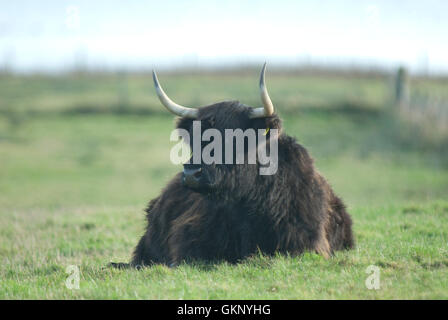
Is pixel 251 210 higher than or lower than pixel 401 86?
lower

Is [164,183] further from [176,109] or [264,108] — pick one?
[264,108]

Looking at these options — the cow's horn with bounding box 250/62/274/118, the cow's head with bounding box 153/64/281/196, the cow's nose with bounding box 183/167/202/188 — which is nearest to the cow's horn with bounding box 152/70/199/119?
the cow's head with bounding box 153/64/281/196

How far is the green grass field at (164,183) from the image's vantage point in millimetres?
5645

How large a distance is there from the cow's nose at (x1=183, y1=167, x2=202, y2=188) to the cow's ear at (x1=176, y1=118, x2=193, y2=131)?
2.81 ft

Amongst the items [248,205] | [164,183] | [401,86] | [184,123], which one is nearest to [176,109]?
[184,123]

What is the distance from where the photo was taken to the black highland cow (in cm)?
657

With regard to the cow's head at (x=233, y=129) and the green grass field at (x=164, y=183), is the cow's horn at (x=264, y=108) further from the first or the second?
the green grass field at (x=164, y=183)

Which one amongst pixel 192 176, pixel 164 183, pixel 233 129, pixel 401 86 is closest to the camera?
pixel 192 176

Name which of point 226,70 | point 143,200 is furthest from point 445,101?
point 226,70

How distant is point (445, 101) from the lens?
24.0 metres

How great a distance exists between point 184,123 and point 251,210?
1316 mm

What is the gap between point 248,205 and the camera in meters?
6.77

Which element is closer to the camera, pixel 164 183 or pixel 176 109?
pixel 176 109

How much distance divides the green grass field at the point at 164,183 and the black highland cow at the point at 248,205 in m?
0.37
